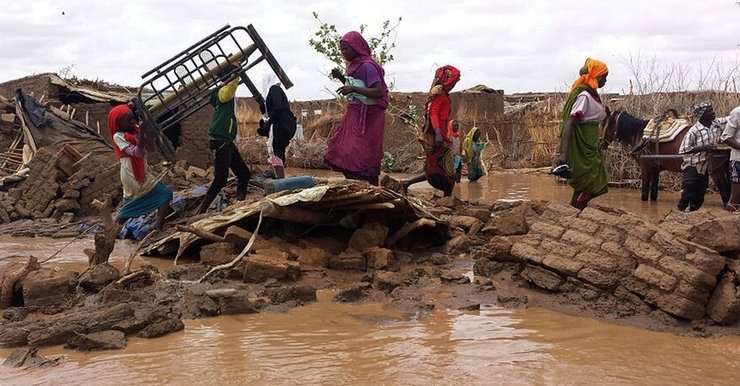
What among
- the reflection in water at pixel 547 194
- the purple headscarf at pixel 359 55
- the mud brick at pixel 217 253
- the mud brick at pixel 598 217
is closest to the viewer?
the mud brick at pixel 598 217

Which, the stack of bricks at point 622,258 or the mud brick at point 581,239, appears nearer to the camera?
the stack of bricks at point 622,258

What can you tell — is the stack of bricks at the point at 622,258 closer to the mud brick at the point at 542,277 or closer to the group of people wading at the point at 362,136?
the mud brick at the point at 542,277

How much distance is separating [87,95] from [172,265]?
872 centimetres

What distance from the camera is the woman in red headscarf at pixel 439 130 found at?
24.1ft

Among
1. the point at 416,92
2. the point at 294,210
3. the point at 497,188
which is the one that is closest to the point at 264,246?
the point at 294,210

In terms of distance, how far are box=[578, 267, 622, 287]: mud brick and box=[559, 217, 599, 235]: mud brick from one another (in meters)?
0.28

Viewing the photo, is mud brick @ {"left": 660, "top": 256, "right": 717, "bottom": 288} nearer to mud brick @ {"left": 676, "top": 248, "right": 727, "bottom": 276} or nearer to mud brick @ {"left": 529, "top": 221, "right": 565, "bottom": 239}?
mud brick @ {"left": 676, "top": 248, "right": 727, "bottom": 276}

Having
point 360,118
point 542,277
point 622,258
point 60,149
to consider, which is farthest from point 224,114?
point 622,258

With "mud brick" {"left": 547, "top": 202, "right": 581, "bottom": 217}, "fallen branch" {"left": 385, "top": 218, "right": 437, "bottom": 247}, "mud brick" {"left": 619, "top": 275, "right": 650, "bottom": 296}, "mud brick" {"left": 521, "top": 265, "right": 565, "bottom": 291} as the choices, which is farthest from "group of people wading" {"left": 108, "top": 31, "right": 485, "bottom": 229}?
"mud brick" {"left": 619, "top": 275, "right": 650, "bottom": 296}

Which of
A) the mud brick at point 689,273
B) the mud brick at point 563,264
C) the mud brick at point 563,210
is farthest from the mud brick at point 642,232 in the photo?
the mud brick at point 563,210

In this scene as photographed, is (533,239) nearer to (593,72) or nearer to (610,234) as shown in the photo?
(610,234)

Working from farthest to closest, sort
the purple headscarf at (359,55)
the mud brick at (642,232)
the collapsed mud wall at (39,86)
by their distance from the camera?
the collapsed mud wall at (39,86), the purple headscarf at (359,55), the mud brick at (642,232)

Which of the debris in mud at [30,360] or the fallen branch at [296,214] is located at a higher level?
the fallen branch at [296,214]

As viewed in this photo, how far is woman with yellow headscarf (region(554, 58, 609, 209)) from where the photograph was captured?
242 inches
